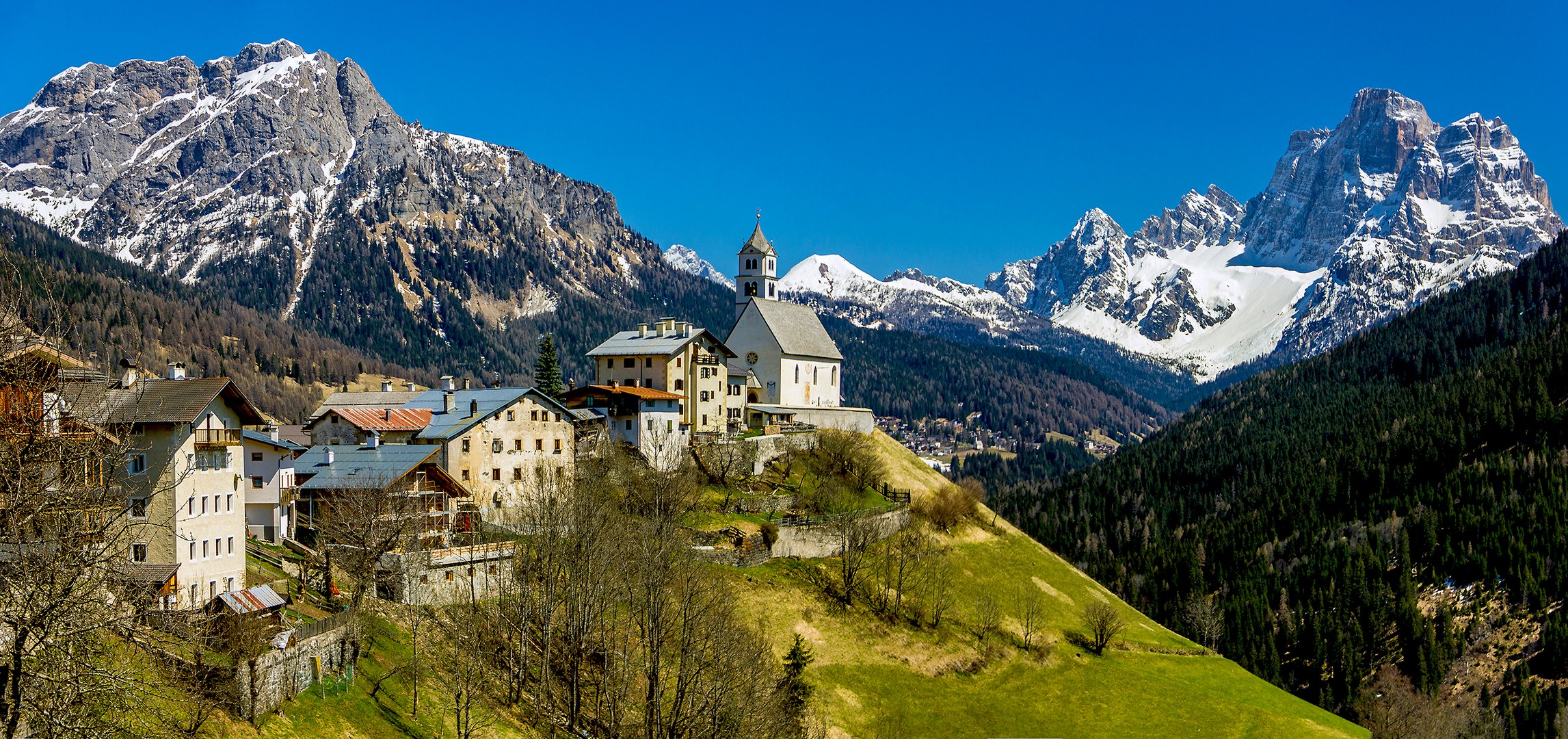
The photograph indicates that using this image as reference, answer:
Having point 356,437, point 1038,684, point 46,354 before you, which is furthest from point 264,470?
point 1038,684

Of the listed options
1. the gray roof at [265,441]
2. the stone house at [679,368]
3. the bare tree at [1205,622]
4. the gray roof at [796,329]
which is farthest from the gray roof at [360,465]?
the bare tree at [1205,622]

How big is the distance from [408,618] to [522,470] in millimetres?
25113

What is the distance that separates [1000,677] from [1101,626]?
15605 millimetres

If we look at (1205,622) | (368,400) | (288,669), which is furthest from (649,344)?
(1205,622)

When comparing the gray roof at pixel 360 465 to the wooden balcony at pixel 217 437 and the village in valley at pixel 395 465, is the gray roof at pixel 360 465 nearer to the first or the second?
the village in valley at pixel 395 465

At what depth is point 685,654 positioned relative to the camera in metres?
68.6

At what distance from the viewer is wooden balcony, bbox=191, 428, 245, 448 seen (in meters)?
61.6

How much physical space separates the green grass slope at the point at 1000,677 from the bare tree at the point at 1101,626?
115 centimetres

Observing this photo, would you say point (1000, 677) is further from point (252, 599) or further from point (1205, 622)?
point (1205, 622)

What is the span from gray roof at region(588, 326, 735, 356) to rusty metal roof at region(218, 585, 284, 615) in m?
52.5

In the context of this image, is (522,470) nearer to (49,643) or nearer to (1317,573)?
(49,643)

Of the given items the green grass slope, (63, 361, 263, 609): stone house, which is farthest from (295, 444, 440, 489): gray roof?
the green grass slope

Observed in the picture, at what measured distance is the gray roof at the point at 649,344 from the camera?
111 metres

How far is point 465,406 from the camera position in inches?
3733
